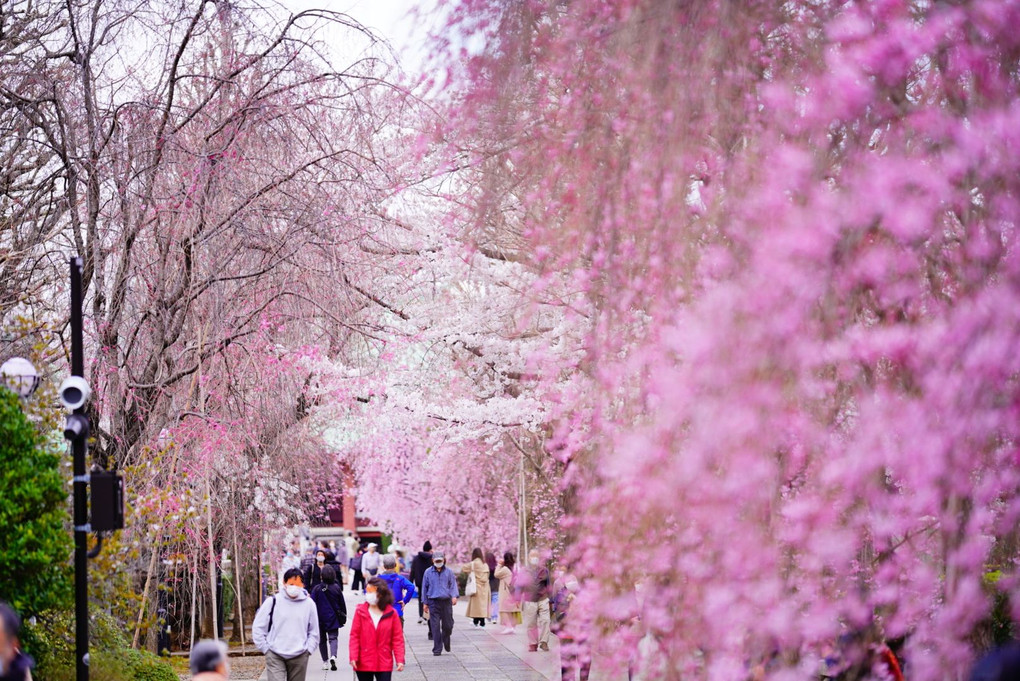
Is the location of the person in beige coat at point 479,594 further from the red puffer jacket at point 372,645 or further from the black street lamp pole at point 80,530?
the black street lamp pole at point 80,530

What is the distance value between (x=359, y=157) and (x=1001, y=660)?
33.9ft

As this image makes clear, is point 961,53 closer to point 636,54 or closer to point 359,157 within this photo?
point 636,54

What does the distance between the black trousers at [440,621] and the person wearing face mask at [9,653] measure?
1452 cm

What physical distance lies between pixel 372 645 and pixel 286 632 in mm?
1026

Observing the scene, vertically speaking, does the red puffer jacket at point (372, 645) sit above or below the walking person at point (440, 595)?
above

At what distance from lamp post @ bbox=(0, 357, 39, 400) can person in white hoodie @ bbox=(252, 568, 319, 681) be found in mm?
2955

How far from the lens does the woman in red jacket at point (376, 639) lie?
1245 cm

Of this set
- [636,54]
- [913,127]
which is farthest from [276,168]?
[913,127]

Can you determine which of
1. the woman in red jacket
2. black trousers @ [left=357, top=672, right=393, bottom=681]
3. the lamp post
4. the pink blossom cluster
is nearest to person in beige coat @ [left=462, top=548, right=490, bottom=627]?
black trousers @ [left=357, top=672, right=393, bottom=681]

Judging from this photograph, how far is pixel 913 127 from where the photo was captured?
521 centimetres

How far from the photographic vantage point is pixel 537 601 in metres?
20.0

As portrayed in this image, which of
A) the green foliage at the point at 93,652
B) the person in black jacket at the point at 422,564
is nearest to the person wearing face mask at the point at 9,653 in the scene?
the green foliage at the point at 93,652

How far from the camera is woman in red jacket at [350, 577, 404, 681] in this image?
12.5 m

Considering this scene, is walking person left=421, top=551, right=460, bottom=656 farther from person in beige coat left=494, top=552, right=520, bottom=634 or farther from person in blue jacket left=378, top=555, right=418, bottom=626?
person in beige coat left=494, top=552, right=520, bottom=634
